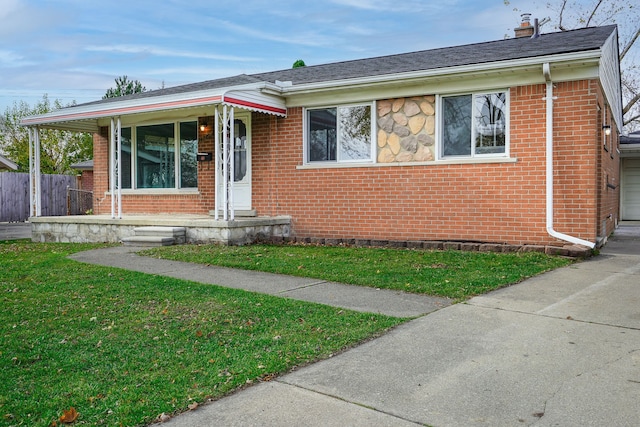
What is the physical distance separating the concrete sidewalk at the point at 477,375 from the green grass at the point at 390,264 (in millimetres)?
814

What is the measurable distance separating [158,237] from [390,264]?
5.17 m

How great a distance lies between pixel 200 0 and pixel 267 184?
7.55m

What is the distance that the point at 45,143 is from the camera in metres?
32.5

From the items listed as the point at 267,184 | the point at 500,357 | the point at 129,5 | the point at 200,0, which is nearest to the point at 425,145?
the point at 267,184

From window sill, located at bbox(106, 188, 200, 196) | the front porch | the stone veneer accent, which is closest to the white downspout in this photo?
the stone veneer accent

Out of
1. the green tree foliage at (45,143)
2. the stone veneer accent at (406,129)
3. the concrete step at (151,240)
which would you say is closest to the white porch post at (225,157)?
the concrete step at (151,240)

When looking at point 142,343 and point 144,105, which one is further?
point 144,105

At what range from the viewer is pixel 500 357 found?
3877 mm

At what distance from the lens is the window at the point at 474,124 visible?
948 cm

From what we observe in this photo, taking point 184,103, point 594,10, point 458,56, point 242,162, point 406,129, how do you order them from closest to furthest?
point 406,129 → point 184,103 → point 458,56 → point 242,162 → point 594,10

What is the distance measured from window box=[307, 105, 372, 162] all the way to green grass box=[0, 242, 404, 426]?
5.31 metres

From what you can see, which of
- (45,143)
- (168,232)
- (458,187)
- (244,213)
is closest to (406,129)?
(458,187)

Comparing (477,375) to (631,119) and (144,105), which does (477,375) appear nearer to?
(144,105)

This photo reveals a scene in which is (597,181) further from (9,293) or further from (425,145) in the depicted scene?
(9,293)
